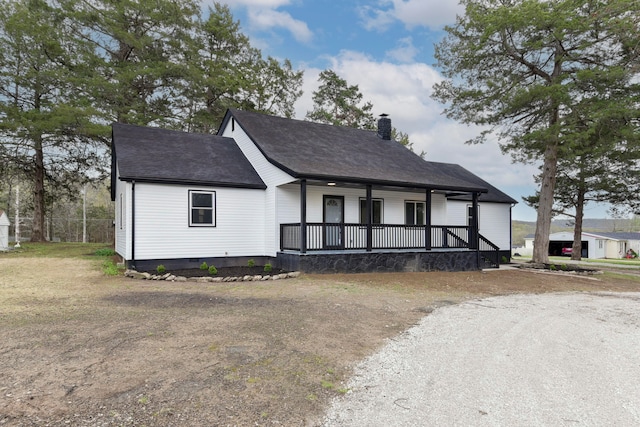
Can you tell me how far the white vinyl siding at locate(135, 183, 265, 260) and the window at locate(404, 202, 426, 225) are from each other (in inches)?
241

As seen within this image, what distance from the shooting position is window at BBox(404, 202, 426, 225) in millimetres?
15766

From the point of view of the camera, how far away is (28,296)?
735 centimetres

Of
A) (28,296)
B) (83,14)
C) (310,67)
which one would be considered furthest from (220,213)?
(310,67)

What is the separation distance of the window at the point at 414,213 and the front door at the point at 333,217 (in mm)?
3124

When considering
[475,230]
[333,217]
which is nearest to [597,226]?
[475,230]

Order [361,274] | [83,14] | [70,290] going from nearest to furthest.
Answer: [70,290]
[361,274]
[83,14]

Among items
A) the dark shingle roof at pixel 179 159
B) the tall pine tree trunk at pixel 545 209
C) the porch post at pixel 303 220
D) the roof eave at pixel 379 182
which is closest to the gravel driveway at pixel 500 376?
the porch post at pixel 303 220

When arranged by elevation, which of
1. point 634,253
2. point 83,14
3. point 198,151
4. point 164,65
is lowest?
point 634,253

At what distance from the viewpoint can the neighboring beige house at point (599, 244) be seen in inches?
1598

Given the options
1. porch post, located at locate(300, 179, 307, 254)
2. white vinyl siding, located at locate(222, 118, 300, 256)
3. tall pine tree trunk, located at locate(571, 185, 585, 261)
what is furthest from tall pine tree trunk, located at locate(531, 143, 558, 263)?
white vinyl siding, located at locate(222, 118, 300, 256)

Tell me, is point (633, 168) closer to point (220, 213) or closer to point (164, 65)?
point (220, 213)

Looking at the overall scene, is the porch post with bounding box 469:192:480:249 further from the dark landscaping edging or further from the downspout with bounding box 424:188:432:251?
the dark landscaping edging

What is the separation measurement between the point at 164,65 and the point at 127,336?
20616mm

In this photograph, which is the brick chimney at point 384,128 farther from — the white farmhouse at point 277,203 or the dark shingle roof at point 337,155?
the white farmhouse at point 277,203
